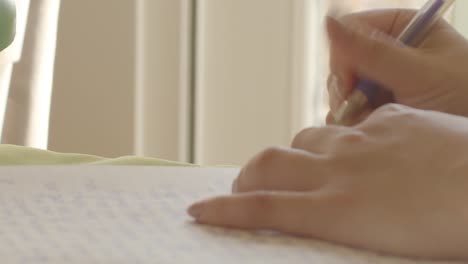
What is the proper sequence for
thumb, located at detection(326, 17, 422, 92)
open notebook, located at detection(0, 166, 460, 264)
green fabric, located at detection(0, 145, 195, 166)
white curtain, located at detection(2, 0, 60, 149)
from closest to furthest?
open notebook, located at detection(0, 166, 460, 264), thumb, located at detection(326, 17, 422, 92), green fabric, located at detection(0, 145, 195, 166), white curtain, located at detection(2, 0, 60, 149)

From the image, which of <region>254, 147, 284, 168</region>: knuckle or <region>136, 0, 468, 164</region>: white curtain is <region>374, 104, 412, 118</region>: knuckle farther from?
<region>136, 0, 468, 164</region>: white curtain

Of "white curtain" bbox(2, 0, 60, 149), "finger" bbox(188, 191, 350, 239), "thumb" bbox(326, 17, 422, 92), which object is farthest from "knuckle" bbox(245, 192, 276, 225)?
"white curtain" bbox(2, 0, 60, 149)

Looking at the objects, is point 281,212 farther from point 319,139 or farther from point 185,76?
point 185,76

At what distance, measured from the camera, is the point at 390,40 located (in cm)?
51

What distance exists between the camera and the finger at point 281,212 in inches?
15.4

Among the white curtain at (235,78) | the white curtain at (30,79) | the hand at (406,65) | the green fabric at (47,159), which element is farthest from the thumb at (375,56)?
the white curtain at (235,78)

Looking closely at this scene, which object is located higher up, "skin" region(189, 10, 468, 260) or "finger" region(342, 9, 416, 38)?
"finger" region(342, 9, 416, 38)

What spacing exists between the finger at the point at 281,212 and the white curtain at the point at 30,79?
0.89 metres

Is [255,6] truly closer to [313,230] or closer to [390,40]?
[390,40]

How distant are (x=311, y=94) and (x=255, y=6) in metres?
0.22

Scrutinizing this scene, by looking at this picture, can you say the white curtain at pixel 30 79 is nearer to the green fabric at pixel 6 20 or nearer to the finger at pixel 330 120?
the green fabric at pixel 6 20

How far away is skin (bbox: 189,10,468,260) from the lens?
0.37 m

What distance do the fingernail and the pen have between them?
0.14 m

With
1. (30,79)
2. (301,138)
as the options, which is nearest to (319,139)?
(301,138)
